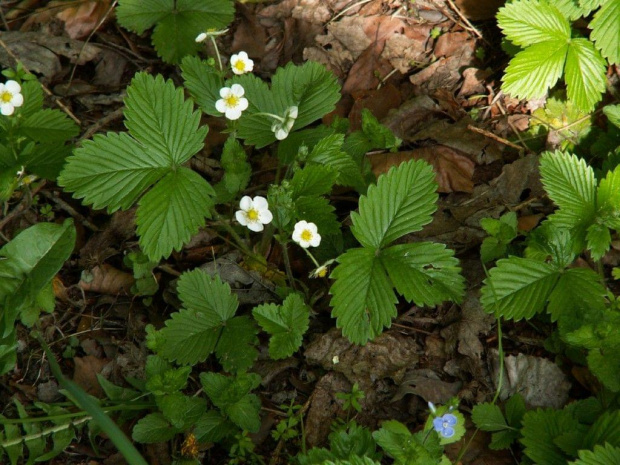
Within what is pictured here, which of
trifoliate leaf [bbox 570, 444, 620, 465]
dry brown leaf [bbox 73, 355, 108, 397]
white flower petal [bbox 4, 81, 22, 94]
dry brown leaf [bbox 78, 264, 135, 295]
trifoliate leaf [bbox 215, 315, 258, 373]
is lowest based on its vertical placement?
dry brown leaf [bbox 73, 355, 108, 397]

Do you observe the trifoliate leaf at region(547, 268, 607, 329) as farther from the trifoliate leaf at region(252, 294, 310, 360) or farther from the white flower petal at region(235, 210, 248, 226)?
the white flower petal at region(235, 210, 248, 226)

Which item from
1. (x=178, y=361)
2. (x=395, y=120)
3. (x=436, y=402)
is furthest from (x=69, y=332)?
(x=395, y=120)

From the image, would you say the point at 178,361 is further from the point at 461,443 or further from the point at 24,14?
the point at 24,14

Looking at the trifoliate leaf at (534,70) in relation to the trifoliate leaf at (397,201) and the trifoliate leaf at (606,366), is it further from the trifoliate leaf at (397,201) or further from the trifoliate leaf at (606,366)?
the trifoliate leaf at (606,366)

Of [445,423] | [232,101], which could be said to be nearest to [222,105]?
[232,101]

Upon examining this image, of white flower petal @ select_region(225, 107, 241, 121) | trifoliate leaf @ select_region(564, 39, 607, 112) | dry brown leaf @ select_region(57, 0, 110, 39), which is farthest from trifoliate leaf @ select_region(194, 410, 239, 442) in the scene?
dry brown leaf @ select_region(57, 0, 110, 39)

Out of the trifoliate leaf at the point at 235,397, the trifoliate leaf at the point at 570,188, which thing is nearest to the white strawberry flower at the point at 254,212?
the trifoliate leaf at the point at 235,397
